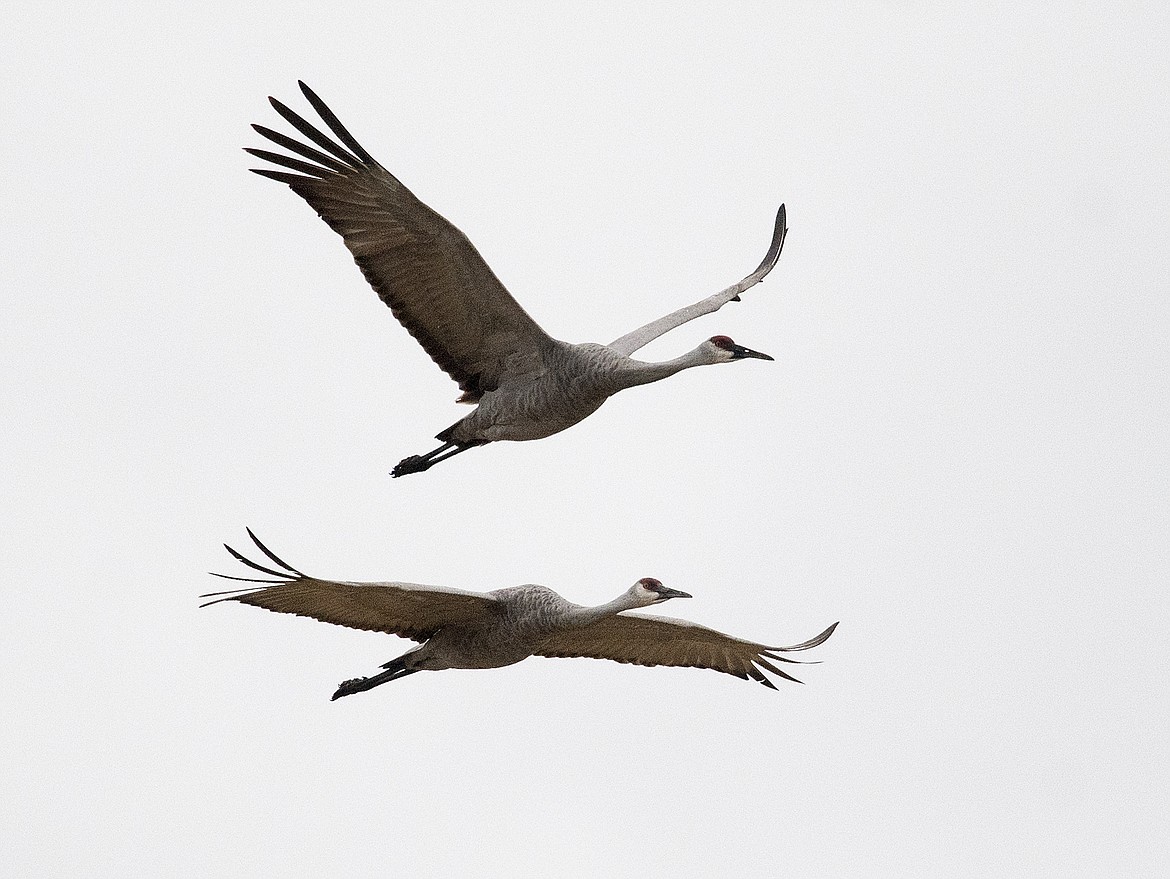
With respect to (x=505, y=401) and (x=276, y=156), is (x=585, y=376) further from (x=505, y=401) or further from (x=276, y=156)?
(x=276, y=156)

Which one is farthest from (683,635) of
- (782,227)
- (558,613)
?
(782,227)

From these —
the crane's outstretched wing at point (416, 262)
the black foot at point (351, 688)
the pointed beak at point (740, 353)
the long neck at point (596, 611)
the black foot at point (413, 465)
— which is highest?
the crane's outstretched wing at point (416, 262)

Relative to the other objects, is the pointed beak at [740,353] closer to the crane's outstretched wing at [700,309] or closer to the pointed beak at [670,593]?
the crane's outstretched wing at [700,309]

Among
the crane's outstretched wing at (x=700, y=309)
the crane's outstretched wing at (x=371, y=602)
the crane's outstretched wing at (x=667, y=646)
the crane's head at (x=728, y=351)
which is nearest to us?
the crane's outstretched wing at (x=371, y=602)

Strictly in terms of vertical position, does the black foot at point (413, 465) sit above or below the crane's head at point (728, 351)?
below

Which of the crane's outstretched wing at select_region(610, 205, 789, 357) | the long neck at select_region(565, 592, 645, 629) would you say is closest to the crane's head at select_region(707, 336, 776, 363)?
the crane's outstretched wing at select_region(610, 205, 789, 357)

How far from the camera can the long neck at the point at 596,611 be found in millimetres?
20469

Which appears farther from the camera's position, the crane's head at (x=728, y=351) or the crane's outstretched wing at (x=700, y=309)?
the crane's outstretched wing at (x=700, y=309)

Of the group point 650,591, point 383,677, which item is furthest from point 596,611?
point 383,677

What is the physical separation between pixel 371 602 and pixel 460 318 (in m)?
3.32

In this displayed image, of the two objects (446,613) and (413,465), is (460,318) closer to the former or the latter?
(413,465)

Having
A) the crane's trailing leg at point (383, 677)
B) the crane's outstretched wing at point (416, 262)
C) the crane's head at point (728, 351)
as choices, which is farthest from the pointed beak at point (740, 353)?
the crane's trailing leg at point (383, 677)

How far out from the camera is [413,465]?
75.2ft

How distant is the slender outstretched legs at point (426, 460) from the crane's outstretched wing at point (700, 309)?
2112 mm
